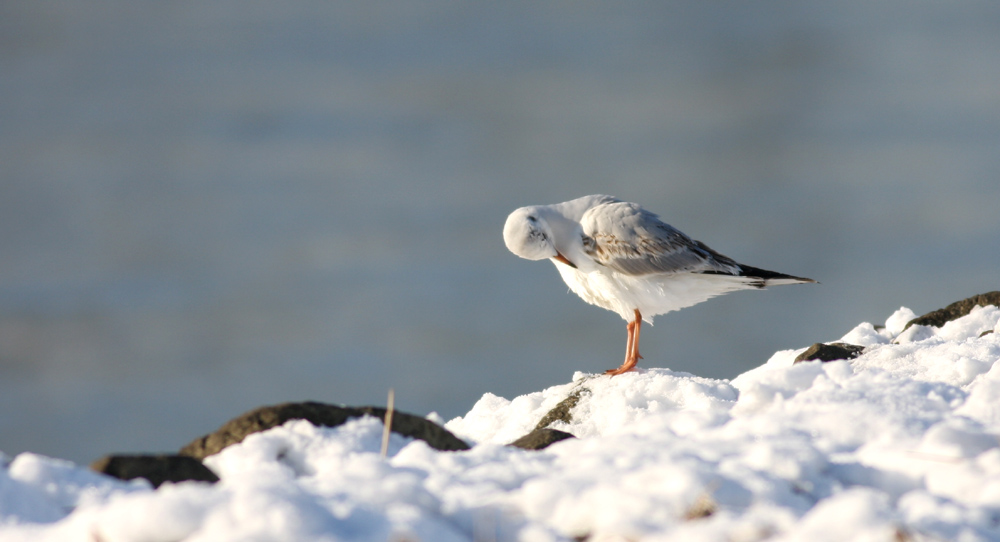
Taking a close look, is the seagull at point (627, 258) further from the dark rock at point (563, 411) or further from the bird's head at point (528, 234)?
the dark rock at point (563, 411)

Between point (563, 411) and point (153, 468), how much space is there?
265 cm

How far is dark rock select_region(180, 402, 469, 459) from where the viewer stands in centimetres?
350

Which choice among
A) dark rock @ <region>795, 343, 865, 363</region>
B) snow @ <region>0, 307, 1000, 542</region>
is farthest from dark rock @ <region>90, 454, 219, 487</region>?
dark rock @ <region>795, 343, 865, 363</region>

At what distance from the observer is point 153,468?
3.12m

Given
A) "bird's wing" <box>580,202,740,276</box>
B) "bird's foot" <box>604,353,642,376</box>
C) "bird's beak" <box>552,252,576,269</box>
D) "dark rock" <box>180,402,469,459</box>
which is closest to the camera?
"dark rock" <box>180,402,469,459</box>

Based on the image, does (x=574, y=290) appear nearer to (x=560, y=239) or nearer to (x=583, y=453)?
(x=560, y=239)

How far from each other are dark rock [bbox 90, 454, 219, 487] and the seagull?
3930mm

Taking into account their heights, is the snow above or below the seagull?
below

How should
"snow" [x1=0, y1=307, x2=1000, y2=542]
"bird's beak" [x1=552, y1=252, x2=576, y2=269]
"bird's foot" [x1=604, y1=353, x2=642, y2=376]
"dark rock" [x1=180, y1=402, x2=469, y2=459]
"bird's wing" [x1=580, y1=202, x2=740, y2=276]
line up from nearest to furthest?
"snow" [x1=0, y1=307, x2=1000, y2=542] → "dark rock" [x1=180, y1=402, x2=469, y2=459] → "bird's foot" [x1=604, y1=353, x2=642, y2=376] → "bird's wing" [x1=580, y1=202, x2=740, y2=276] → "bird's beak" [x1=552, y1=252, x2=576, y2=269]

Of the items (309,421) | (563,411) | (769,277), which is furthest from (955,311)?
(309,421)

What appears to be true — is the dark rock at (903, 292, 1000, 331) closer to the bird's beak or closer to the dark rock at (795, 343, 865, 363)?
the dark rock at (795, 343, 865, 363)

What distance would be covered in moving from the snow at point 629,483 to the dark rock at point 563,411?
1.66 m

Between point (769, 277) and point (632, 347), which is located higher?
point (769, 277)

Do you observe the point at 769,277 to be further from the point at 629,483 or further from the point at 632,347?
the point at 629,483
